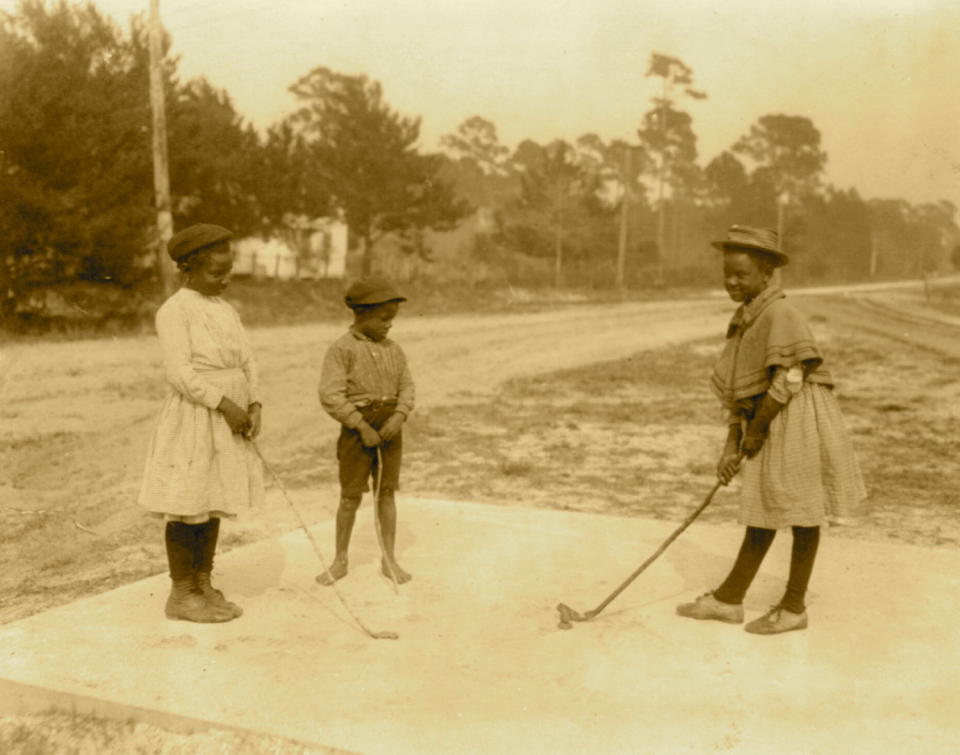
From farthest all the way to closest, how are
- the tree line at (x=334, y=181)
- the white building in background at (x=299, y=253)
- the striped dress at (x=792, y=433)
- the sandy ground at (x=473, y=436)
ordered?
the white building in background at (x=299, y=253)
the tree line at (x=334, y=181)
the sandy ground at (x=473, y=436)
the striped dress at (x=792, y=433)

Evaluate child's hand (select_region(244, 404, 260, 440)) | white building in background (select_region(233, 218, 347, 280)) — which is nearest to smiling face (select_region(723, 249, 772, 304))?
child's hand (select_region(244, 404, 260, 440))

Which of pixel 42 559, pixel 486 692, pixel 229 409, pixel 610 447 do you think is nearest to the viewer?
pixel 486 692

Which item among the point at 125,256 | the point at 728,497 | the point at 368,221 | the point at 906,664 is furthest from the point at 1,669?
the point at 368,221

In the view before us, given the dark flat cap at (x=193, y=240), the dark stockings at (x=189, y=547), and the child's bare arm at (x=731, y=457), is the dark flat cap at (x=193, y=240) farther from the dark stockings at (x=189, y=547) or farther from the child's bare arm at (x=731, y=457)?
the child's bare arm at (x=731, y=457)

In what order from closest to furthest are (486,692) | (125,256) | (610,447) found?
(486,692) < (610,447) < (125,256)

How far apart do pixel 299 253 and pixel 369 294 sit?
35923mm

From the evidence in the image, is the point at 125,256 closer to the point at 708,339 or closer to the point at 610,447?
the point at 708,339

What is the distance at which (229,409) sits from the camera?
4.13 meters

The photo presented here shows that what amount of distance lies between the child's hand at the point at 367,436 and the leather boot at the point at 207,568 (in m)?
0.71

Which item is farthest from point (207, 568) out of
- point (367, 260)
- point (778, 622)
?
point (367, 260)

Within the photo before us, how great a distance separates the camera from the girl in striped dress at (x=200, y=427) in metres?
4.08

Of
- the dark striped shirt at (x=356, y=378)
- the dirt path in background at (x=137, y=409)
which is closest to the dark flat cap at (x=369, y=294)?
the dark striped shirt at (x=356, y=378)

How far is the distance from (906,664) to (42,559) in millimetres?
4802

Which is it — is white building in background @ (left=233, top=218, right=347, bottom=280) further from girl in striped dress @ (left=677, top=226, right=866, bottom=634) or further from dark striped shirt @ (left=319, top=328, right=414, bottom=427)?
girl in striped dress @ (left=677, top=226, right=866, bottom=634)
